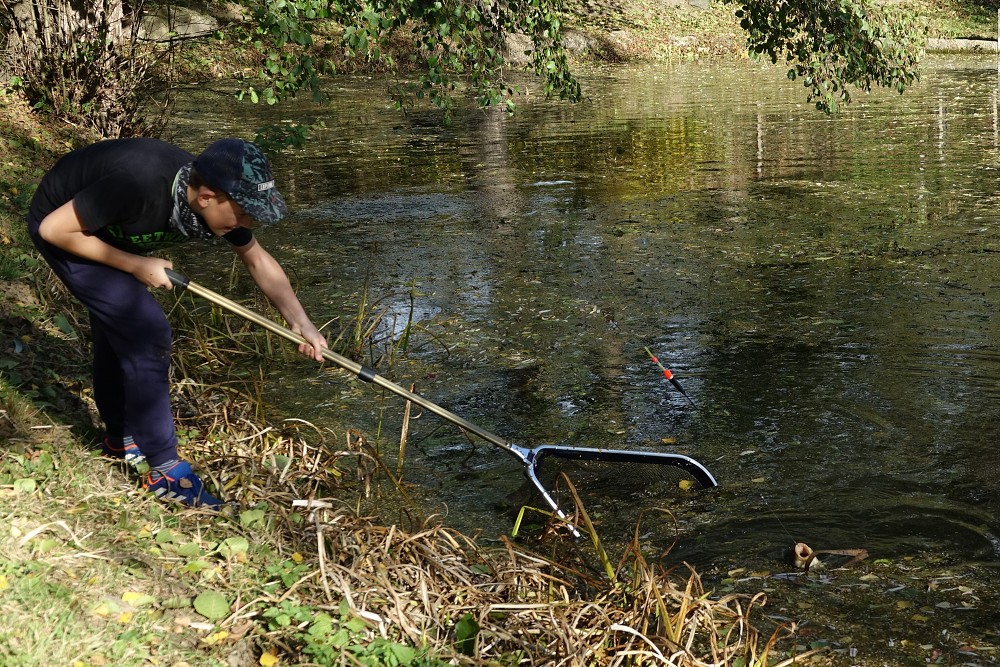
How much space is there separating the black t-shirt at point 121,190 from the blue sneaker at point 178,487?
3.15ft

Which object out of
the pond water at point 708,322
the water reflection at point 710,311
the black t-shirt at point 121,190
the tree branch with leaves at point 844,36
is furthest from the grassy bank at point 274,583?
the tree branch with leaves at point 844,36

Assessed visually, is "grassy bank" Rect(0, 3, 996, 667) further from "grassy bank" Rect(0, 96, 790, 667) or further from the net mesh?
the net mesh

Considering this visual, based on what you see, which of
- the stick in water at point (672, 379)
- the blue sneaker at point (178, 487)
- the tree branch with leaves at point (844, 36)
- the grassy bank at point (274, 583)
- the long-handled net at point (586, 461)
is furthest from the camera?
the tree branch with leaves at point (844, 36)

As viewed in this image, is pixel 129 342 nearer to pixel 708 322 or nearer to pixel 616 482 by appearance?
pixel 616 482

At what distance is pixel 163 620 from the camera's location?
339cm

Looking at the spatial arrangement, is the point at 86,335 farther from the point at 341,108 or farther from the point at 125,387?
the point at 341,108

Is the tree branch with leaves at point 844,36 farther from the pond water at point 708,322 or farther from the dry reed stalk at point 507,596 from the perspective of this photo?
the dry reed stalk at point 507,596

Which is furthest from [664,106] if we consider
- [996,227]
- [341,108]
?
[996,227]

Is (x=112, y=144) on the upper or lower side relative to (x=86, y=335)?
upper

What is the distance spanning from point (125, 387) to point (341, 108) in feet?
54.7

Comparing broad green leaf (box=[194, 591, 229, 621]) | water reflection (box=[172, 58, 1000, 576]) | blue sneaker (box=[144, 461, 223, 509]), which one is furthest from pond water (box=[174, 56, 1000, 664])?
broad green leaf (box=[194, 591, 229, 621])

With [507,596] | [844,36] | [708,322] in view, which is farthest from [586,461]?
[844,36]

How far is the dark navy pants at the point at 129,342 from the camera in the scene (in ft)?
12.9

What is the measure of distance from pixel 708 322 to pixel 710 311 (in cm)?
25
